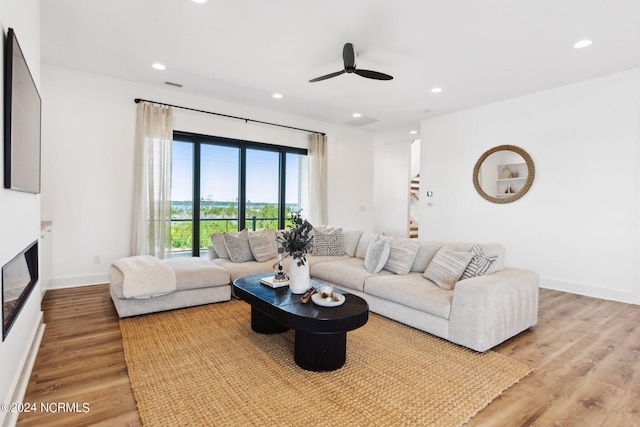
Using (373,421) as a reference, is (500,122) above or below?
above

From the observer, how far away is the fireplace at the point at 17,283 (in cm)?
165

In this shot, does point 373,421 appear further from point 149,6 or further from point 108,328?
point 149,6

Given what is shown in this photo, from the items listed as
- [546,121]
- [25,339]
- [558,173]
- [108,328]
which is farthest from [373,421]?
[546,121]

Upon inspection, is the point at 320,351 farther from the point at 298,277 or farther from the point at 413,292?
the point at 413,292

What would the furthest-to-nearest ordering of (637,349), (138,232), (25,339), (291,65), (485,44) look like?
1. (138,232)
2. (291,65)
3. (485,44)
4. (637,349)
5. (25,339)

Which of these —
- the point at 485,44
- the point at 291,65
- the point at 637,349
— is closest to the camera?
the point at 637,349

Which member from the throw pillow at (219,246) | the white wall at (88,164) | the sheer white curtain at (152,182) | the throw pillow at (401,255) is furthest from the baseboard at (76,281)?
the throw pillow at (401,255)

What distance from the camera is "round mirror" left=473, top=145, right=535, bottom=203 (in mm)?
5061

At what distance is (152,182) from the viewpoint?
15.7 feet

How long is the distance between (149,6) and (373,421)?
→ 359cm

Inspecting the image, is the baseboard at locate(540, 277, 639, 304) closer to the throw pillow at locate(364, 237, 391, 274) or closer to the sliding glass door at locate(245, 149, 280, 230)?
the throw pillow at locate(364, 237, 391, 274)

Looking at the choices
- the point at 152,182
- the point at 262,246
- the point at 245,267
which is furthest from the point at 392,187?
the point at 152,182

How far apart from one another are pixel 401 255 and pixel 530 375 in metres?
1.63

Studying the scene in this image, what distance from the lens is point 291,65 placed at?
4059 mm
